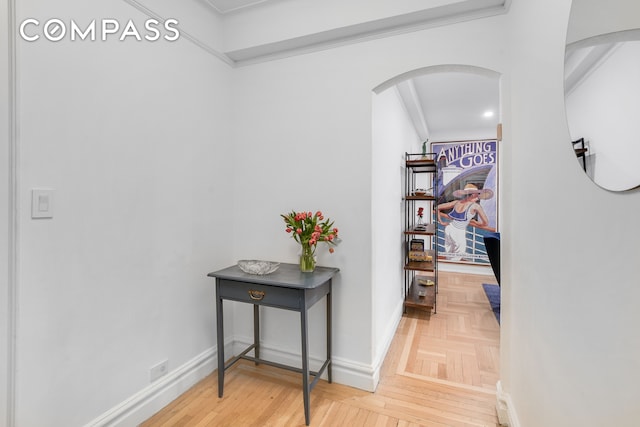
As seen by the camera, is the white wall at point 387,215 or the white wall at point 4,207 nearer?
the white wall at point 4,207

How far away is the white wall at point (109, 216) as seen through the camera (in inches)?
52.6

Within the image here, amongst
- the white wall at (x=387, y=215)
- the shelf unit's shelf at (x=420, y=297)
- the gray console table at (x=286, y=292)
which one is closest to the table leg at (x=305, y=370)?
the gray console table at (x=286, y=292)

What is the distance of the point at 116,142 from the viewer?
1647mm

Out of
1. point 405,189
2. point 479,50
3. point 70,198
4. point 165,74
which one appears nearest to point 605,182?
point 479,50

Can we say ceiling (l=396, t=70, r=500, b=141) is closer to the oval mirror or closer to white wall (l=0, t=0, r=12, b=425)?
the oval mirror

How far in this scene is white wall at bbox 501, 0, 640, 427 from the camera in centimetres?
70

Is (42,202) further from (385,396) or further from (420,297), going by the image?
(420,297)

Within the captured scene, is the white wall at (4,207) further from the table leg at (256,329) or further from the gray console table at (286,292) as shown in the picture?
the table leg at (256,329)

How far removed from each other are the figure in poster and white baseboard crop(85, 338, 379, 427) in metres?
3.88

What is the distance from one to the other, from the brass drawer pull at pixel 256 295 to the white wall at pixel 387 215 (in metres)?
0.74

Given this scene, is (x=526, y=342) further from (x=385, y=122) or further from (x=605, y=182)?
(x=385, y=122)

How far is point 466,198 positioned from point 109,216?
17.0 feet

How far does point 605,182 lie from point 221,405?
2.16 metres

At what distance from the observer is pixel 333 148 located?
215 centimetres
